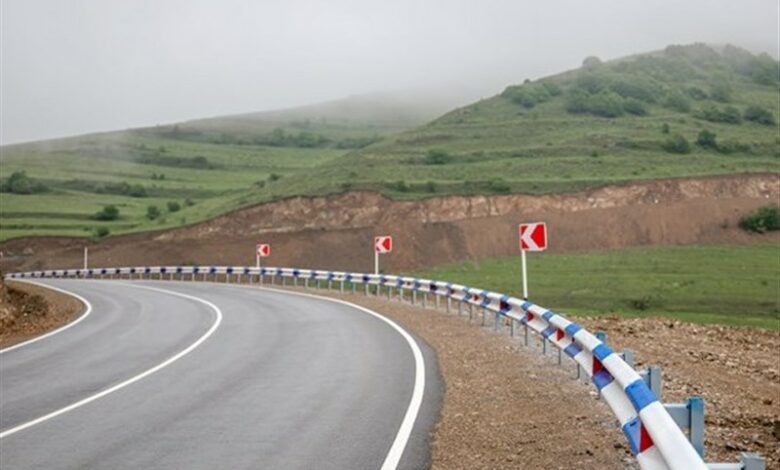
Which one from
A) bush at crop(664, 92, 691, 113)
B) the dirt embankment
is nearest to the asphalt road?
the dirt embankment

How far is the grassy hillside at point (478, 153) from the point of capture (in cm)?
7119

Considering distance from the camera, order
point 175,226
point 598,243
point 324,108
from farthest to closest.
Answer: point 324,108 < point 175,226 < point 598,243

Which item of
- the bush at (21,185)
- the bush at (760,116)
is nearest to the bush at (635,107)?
the bush at (760,116)

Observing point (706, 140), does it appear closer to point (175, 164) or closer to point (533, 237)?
point (533, 237)

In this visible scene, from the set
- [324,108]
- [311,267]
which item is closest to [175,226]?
[311,267]

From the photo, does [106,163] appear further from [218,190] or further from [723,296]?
[723,296]

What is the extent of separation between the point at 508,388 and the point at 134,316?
17096 millimetres

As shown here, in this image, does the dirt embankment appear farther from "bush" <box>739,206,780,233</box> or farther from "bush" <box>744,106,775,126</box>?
"bush" <box>744,106,775,126</box>

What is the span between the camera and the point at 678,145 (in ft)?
250

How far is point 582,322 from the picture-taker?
863 inches

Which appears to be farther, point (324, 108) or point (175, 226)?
point (324, 108)

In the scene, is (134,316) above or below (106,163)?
below

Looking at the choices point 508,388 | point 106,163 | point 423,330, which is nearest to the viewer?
point 508,388

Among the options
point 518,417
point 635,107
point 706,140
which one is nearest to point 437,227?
point 706,140
